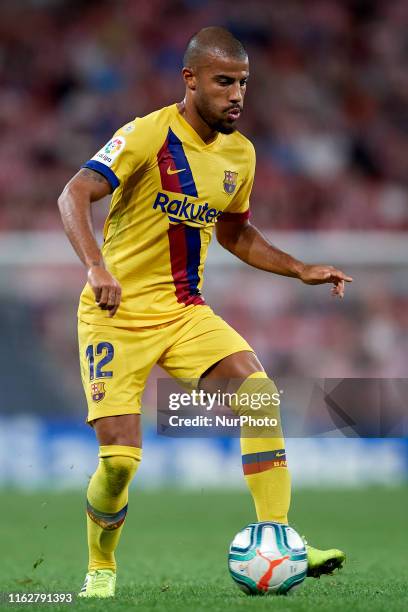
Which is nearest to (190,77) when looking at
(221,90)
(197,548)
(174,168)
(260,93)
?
(221,90)

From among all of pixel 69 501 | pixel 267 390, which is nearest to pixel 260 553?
pixel 267 390

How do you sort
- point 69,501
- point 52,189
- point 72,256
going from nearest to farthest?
point 69,501 → point 72,256 → point 52,189

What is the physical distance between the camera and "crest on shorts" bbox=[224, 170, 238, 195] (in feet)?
18.4

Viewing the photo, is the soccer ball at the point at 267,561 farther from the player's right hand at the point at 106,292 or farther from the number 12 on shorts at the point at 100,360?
the player's right hand at the point at 106,292

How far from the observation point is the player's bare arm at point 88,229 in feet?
15.3

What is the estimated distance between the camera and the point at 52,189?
606 inches

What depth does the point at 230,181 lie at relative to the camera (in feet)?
18.5

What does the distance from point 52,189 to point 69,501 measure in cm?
504

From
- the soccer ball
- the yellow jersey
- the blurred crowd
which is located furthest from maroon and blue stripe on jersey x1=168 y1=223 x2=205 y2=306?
the blurred crowd

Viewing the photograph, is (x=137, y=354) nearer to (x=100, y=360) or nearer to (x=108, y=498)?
(x=100, y=360)

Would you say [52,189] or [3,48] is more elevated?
[3,48]

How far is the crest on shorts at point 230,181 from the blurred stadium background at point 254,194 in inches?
292

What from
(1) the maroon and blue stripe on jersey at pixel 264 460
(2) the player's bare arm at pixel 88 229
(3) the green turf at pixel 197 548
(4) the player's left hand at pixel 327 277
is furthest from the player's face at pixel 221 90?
(3) the green turf at pixel 197 548

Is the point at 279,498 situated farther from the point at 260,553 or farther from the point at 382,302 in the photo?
the point at 382,302
